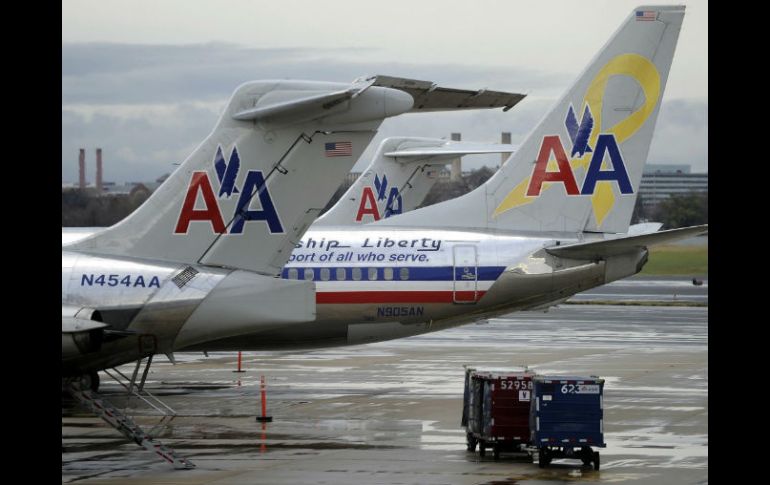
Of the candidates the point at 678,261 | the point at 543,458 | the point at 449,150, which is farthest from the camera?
the point at 678,261

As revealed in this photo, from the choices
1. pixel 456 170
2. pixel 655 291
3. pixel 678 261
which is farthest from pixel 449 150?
pixel 456 170

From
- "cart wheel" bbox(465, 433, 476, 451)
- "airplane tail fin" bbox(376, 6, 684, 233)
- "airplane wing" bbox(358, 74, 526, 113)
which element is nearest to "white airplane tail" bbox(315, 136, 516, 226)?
"airplane tail fin" bbox(376, 6, 684, 233)

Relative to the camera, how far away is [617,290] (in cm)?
8675

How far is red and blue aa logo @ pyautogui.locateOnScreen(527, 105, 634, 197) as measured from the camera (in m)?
30.5

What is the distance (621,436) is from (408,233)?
8313 mm

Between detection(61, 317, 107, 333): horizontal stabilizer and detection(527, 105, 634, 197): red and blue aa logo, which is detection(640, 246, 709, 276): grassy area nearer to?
detection(527, 105, 634, 197): red and blue aa logo

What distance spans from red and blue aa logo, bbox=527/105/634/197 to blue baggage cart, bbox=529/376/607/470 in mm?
10073

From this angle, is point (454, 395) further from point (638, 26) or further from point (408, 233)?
point (638, 26)

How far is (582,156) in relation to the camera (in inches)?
1206

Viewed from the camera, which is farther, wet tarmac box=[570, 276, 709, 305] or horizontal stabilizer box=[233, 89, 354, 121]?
wet tarmac box=[570, 276, 709, 305]

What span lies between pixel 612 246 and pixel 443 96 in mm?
7515

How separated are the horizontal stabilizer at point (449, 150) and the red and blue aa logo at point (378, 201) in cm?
105

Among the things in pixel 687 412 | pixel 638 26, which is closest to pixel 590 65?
pixel 638 26

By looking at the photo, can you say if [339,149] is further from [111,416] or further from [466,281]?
[466,281]
